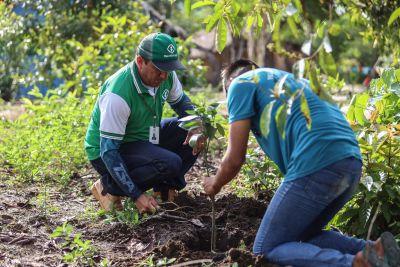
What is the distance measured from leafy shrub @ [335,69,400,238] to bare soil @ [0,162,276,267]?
0.67m

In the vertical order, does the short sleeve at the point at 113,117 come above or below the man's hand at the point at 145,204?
above

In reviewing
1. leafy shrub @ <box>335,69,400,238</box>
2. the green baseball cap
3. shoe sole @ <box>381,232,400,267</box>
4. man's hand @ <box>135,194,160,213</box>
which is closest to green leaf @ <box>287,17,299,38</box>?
shoe sole @ <box>381,232,400,267</box>

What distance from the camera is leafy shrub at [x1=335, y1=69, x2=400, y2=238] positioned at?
466cm

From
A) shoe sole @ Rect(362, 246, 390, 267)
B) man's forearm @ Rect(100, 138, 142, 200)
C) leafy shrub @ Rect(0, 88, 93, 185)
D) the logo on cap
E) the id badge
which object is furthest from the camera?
leafy shrub @ Rect(0, 88, 93, 185)

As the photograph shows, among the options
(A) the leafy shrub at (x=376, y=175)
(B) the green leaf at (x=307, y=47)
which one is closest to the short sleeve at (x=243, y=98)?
(B) the green leaf at (x=307, y=47)

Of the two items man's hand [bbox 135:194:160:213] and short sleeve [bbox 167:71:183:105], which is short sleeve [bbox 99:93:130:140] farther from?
short sleeve [bbox 167:71:183:105]

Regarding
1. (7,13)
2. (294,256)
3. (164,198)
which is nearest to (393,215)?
(294,256)

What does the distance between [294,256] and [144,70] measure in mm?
1950

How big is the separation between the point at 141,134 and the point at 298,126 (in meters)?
1.94

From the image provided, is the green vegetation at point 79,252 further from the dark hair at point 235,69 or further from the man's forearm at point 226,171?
the dark hair at point 235,69

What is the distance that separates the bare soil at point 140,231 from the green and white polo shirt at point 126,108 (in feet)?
1.82

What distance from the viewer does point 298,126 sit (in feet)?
12.9

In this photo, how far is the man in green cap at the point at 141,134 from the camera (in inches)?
208

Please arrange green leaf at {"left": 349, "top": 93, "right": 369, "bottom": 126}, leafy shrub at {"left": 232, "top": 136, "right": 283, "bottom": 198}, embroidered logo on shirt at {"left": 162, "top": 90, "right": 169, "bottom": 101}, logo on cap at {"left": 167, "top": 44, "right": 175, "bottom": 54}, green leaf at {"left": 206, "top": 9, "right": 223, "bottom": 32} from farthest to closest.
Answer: embroidered logo on shirt at {"left": 162, "top": 90, "right": 169, "bottom": 101} → leafy shrub at {"left": 232, "top": 136, "right": 283, "bottom": 198} → logo on cap at {"left": 167, "top": 44, "right": 175, "bottom": 54} → green leaf at {"left": 349, "top": 93, "right": 369, "bottom": 126} → green leaf at {"left": 206, "top": 9, "right": 223, "bottom": 32}
